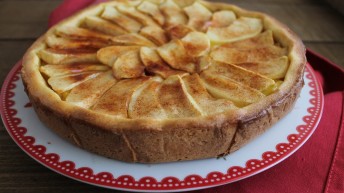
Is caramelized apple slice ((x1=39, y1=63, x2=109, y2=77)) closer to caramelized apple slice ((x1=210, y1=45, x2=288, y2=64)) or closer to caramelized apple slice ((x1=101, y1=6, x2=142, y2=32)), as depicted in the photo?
caramelized apple slice ((x1=101, y1=6, x2=142, y2=32))

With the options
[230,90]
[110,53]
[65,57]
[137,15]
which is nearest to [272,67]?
[230,90]

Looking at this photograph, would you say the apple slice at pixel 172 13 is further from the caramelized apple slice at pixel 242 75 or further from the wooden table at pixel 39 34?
the wooden table at pixel 39 34

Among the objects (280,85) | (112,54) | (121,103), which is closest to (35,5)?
(112,54)

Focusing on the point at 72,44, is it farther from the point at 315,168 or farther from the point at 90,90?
the point at 315,168

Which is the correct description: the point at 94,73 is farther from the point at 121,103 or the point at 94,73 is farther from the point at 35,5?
the point at 35,5

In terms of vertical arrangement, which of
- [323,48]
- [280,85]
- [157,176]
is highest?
[280,85]

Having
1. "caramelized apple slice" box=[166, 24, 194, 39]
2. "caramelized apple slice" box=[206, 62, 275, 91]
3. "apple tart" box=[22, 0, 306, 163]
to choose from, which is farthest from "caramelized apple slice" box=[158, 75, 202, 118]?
"caramelized apple slice" box=[166, 24, 194, 39]
